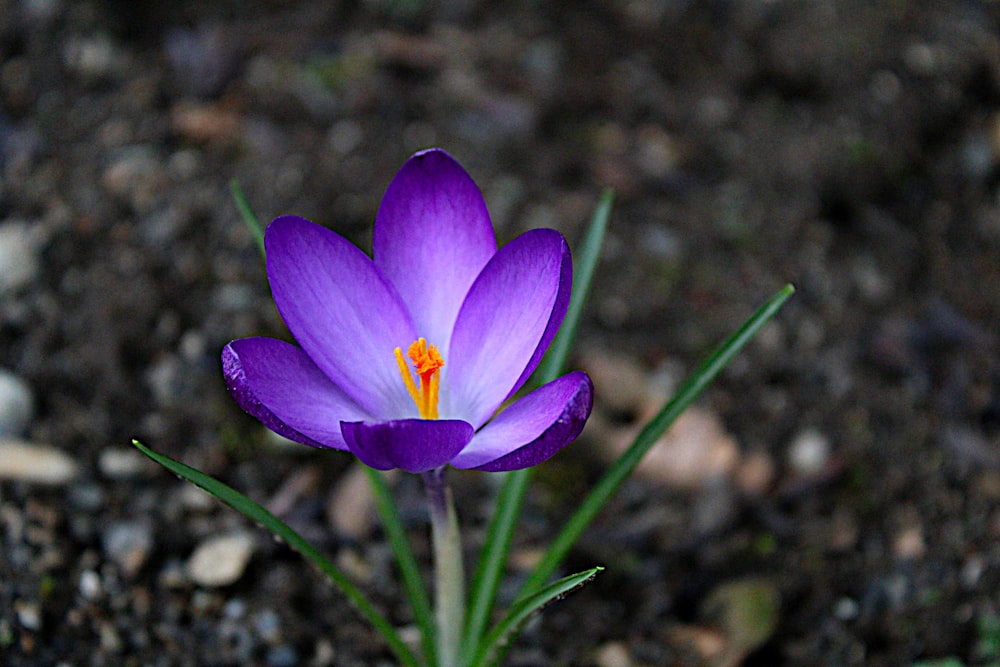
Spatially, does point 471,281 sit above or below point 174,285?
above

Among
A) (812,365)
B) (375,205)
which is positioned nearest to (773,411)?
(812,365)

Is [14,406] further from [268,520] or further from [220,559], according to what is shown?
[268,520]

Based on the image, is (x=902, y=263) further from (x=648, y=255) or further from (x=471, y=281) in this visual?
(x=471, y=281)

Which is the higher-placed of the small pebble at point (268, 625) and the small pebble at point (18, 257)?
the small pebble at point (18, 257)

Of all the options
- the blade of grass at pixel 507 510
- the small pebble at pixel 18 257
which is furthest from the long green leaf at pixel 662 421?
the small pebble at pixel 18 257

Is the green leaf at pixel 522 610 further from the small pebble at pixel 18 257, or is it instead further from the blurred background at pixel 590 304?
the small pebble at pixel 18 257

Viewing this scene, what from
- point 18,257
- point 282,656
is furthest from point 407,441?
point 18,257
